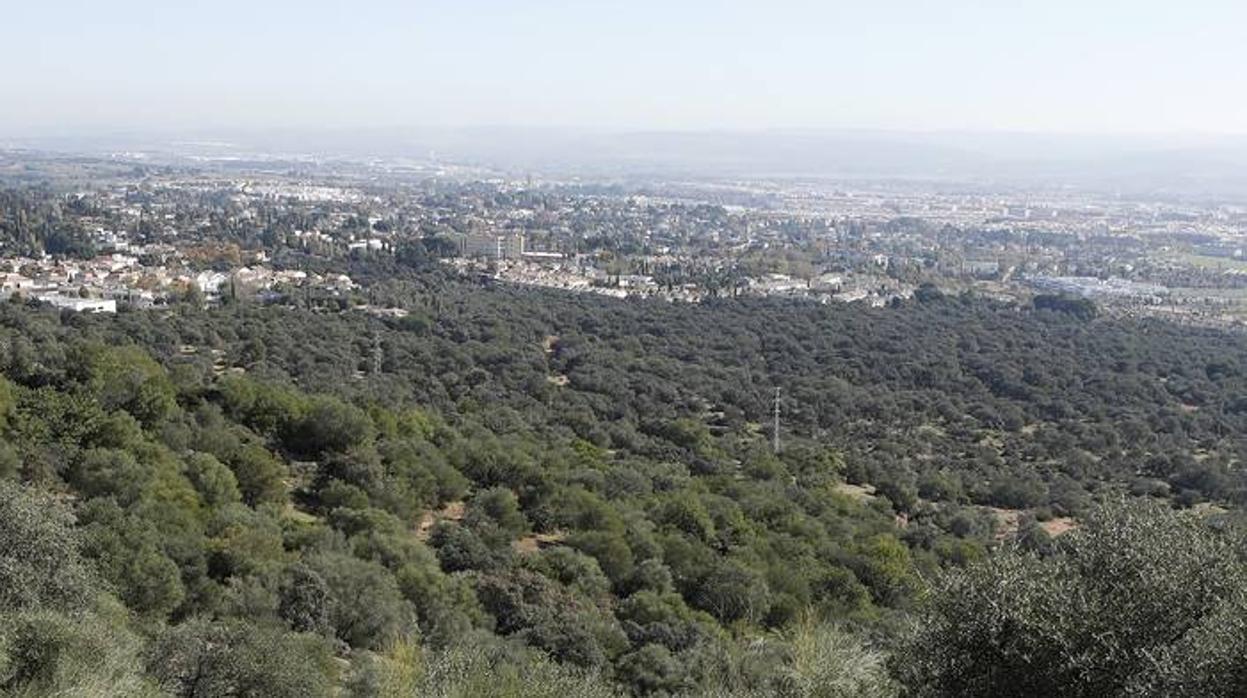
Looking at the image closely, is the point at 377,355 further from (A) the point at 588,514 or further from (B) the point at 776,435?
(A) the point at 588,514

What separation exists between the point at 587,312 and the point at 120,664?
110 feet

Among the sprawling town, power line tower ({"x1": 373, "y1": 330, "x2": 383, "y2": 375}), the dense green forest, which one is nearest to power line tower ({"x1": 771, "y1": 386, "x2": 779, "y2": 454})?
the dense green forest

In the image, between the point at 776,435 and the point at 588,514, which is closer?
the point at 588,514

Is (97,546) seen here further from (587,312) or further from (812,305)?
(812,305)

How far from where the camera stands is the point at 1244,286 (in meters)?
59.2

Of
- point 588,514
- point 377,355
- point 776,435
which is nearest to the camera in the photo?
point 588,514

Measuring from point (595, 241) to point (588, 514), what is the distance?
55.0 meters

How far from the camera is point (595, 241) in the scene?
69.2 m

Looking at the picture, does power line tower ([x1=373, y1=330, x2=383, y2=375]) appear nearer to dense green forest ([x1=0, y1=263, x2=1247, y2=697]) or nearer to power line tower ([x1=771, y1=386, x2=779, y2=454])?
dense green forest ([x1=0, y1=263, x2=1247, y2=697])

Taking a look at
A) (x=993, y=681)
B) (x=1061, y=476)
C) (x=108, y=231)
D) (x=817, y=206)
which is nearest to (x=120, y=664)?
(x=993, y=681)

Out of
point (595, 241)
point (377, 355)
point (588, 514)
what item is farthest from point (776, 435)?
point (595, 241)

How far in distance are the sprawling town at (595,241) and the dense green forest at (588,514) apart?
42.2ft

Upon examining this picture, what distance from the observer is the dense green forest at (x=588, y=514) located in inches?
254

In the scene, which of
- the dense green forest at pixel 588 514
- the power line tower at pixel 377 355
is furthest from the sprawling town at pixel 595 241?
the dense green forest at pixel 588 514
